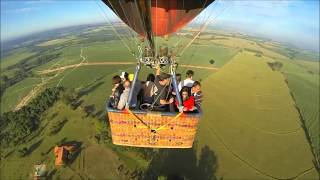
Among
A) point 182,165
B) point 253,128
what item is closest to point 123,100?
point 182,165

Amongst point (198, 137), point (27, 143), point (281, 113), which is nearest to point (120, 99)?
point (198, 137)

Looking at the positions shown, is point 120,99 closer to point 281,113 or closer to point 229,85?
point 281,113

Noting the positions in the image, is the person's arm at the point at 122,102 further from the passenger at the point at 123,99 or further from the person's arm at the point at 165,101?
the person's arm at the point at 165,101

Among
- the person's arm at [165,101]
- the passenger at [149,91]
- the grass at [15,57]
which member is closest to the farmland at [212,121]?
the passenger at [149,91]

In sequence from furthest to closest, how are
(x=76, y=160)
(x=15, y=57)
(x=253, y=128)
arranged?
(x=15, y=57)
(x=253, y=128)
(x=76, y=160)

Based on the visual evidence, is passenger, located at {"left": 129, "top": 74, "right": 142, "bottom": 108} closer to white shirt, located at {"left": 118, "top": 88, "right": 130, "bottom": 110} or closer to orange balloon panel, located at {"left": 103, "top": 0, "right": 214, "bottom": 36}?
white shirt, located at {"left": 118, "top": 88, "right": 130, "bottom": 110}

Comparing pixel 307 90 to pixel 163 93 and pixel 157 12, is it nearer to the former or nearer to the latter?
pixel 157 12

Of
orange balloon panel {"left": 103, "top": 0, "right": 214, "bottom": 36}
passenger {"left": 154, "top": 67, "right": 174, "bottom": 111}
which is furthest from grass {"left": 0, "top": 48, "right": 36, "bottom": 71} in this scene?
passenger {"left": 154, "top": 67, "right": 174, "bottom": 111}
